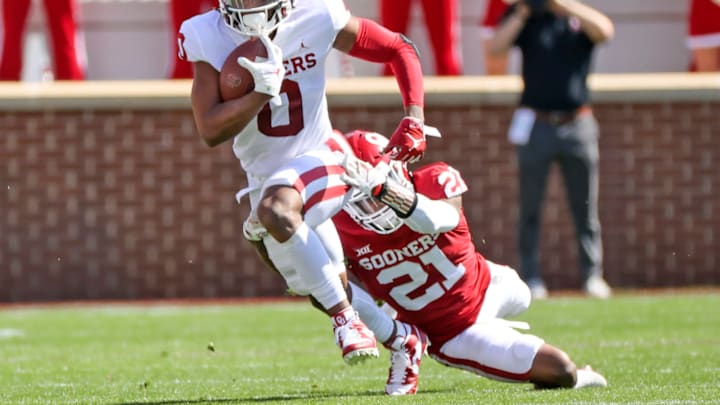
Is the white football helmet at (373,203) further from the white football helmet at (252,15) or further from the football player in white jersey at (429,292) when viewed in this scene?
the white football helmet at (252,15)

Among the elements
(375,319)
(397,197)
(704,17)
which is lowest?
(704,17)

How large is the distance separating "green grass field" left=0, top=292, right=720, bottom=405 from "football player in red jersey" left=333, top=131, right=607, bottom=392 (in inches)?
5.3

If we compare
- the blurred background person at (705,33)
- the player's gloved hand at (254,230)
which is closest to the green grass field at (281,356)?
the player's gloved hand at (254,230)

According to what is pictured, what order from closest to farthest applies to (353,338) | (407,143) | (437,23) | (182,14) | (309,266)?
1. (353,338)
2. (309,266)
3. (407,143)
4. (182,14)
5. (437,23)

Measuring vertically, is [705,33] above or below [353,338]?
below

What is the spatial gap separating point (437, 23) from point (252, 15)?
783 centimetres

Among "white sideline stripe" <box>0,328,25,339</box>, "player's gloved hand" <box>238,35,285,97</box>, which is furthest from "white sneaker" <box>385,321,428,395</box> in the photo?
"white sideline stripe" <box>0,328,25,339</box>

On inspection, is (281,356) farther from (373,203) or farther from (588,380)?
(588,380)

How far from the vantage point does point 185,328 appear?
1042 centimetres

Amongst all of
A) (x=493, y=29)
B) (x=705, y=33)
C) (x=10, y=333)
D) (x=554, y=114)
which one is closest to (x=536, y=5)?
(x=554, y=114)

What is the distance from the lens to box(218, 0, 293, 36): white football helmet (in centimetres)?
633

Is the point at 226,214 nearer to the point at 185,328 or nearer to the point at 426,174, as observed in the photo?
the point at 185,328

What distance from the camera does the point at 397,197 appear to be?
622cm

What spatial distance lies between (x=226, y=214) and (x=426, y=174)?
6.61 m
